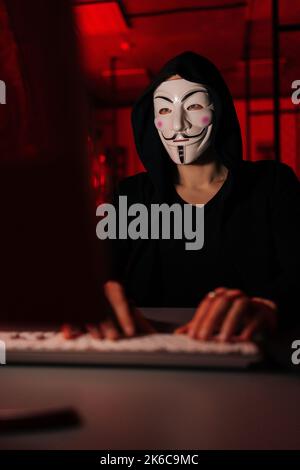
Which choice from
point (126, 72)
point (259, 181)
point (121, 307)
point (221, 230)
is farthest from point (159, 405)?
point (126, 72)

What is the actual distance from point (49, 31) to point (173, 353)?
0.98 feet

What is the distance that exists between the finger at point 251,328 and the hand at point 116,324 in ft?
0.34

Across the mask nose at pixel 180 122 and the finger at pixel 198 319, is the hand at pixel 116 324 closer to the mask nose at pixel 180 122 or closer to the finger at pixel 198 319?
the finger at pixel 198 319

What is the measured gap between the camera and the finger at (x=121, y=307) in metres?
0.52

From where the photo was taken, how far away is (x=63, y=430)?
35 cm

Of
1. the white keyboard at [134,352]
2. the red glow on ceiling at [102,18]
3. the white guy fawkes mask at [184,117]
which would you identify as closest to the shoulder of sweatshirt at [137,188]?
the white guy fawkes mask at [184,117]

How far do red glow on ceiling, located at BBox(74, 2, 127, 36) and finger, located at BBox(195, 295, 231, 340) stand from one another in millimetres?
2901

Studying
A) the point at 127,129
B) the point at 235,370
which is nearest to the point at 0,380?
the point at 235,370

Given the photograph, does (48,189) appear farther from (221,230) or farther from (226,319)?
(221,230)

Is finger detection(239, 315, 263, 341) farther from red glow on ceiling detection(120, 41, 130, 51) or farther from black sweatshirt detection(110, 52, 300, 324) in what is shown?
red glow on ceiling detection(120, 41, 130, 51)

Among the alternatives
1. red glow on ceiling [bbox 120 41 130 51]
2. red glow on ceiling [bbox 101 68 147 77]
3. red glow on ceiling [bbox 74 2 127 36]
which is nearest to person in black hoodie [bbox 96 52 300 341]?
red glow on ceiling [bbox 74 2 127 36]

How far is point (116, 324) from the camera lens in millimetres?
536

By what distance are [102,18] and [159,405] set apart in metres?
3.49
